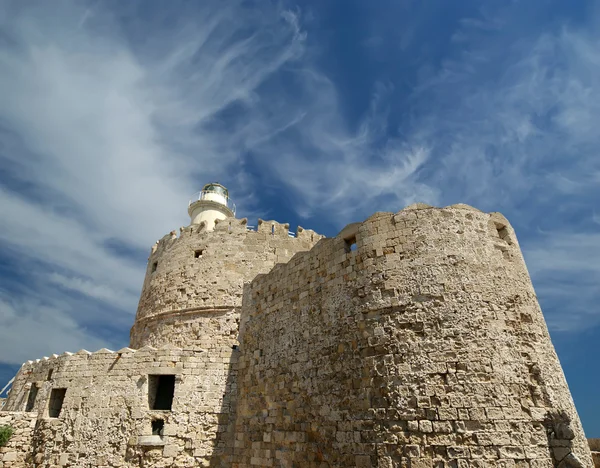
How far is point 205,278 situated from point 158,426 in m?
5.05

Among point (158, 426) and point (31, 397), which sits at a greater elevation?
point (31, 397)

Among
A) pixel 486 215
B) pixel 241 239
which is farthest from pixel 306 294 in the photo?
pixel 241 239

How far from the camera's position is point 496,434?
520 centimetres

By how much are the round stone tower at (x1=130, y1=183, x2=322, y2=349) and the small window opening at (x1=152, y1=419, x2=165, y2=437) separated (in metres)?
3.08

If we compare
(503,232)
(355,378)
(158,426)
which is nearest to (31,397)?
(158,426)

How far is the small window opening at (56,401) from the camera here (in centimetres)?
1020

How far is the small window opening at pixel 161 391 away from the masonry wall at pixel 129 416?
0.14 m

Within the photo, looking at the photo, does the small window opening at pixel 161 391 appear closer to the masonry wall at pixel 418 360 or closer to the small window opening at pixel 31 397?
the masonry wall at pixel 418 360

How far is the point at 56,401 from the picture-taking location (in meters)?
10.4

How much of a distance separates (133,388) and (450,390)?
7.34 m

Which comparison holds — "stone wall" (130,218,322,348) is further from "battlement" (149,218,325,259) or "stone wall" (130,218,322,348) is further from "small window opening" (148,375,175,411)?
"small window opening" (148,375,175,411)

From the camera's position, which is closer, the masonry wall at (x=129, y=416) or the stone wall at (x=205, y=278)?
the masonry wall at (x=129, y=416)

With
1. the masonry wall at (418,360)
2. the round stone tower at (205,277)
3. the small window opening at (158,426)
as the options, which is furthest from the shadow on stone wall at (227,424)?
the round stone tower at (205,277)

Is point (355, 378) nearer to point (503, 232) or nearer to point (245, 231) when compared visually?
point (503, 232)
